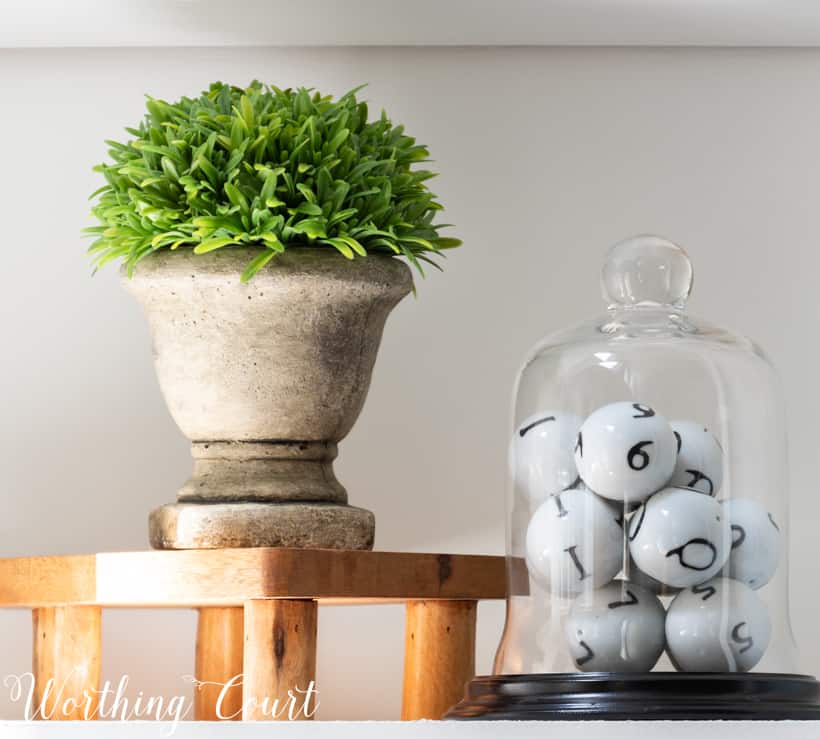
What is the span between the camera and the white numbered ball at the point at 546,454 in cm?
71

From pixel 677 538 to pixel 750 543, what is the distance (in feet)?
0.18

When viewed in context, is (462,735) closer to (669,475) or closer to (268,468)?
(669,475)

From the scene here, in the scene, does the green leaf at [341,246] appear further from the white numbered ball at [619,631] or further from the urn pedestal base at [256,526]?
the white numbered ball at [619,631]

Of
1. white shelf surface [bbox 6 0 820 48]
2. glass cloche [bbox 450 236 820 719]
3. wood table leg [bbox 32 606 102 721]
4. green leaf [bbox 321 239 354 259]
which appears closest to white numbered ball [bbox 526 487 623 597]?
glass cloche [bbox 450 236 820 719]

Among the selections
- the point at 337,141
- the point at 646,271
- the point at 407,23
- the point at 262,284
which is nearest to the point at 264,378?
the point at 262,284

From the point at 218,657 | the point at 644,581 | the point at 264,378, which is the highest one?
the point at 264,378

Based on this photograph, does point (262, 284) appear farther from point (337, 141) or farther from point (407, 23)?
point (407, 23)

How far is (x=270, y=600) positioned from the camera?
0.73 m

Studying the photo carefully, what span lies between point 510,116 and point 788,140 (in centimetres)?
25

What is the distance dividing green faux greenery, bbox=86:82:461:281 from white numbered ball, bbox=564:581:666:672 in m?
0.28

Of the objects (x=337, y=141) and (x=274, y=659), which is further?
(x=337, y=141)

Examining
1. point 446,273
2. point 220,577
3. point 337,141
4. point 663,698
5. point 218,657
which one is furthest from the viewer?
point 446,273

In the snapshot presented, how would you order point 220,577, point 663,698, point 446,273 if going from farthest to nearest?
point 446,273
point 220,577
point 663,698

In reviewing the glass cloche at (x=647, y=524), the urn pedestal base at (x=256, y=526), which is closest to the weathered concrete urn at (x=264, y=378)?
the urn pedestal base at (x=256, y=526)
